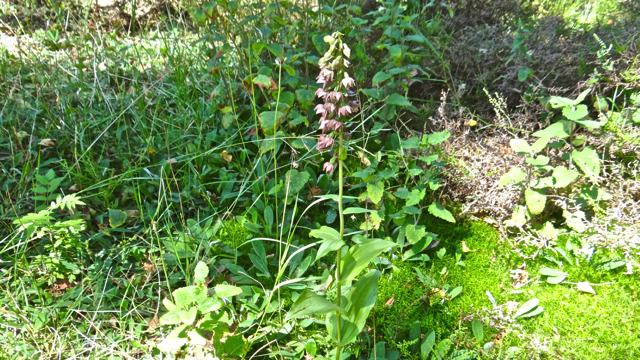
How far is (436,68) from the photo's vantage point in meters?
3.25

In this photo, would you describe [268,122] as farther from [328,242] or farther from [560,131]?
[560,131]

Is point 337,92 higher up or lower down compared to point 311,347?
higher up

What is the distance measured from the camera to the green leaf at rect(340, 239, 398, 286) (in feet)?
4.55

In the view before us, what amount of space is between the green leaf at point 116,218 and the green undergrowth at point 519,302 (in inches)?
62.6

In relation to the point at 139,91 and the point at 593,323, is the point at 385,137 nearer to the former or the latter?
the point at 593,323

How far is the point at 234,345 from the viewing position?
1.60m

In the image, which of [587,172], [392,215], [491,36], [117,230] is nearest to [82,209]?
[117,230]

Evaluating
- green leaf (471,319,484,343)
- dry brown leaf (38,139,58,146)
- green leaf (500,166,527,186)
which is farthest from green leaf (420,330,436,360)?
dry brown leaf (38,139,58,146)

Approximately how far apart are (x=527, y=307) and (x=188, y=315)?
5.14 feet

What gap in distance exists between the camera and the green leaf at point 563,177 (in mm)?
2027

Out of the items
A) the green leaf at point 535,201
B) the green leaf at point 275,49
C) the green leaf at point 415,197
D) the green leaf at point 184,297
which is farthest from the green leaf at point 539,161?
the green leaf at point 184,297

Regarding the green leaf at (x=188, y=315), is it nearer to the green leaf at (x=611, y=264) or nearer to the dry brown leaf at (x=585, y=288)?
the dry brown leaf at (x=585, y=288)

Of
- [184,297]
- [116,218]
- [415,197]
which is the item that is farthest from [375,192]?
[116,218]

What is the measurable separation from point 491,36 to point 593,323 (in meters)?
2.54
